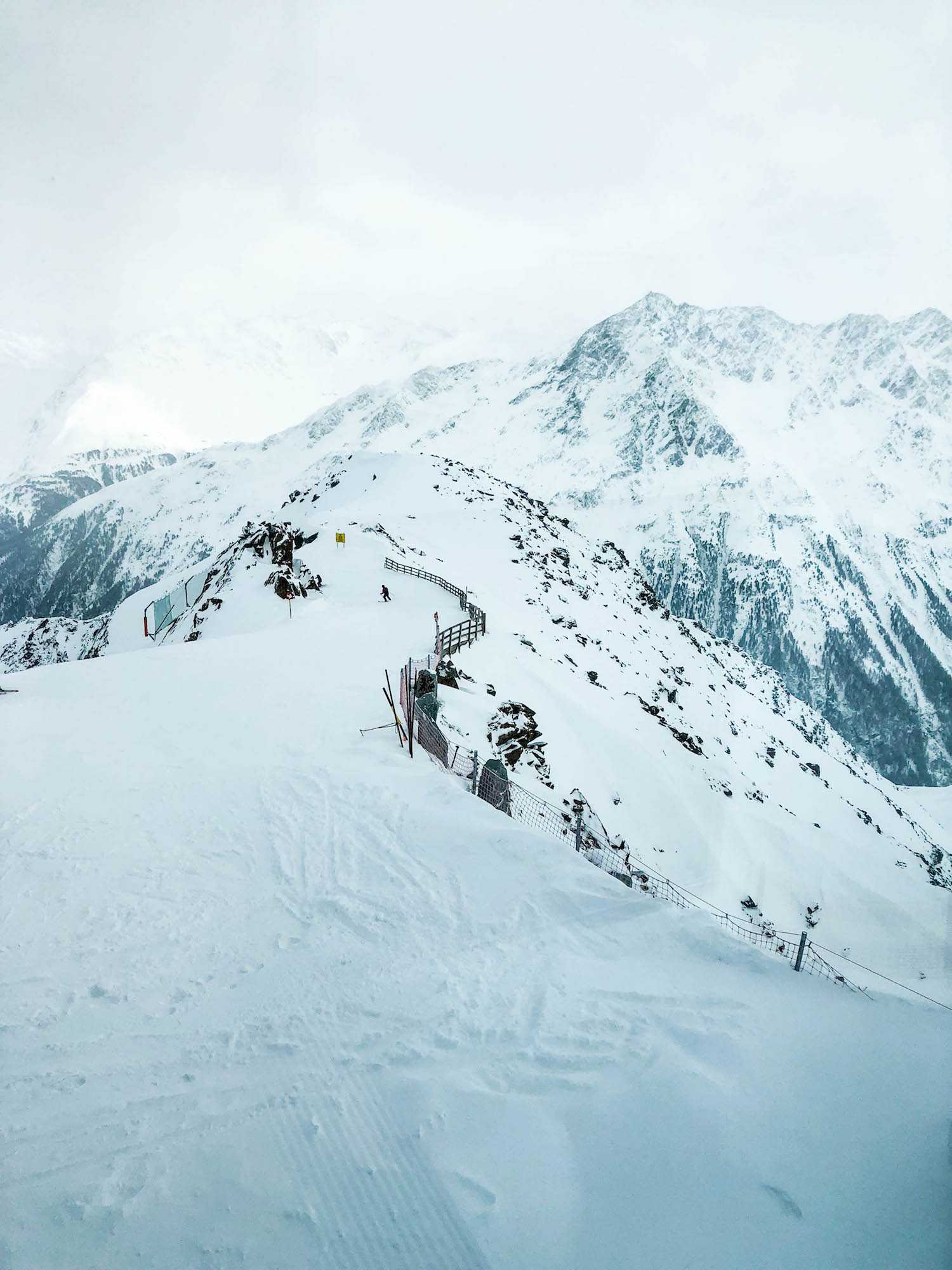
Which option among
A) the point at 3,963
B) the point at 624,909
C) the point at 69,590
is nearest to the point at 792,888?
the point at 624,909

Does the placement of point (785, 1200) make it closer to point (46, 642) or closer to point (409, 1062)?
point (409, 1062)

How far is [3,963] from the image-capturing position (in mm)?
7176

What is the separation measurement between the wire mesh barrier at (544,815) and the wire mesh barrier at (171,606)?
945 inches

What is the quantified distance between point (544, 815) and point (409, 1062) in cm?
766

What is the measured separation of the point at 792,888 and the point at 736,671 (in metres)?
39.4

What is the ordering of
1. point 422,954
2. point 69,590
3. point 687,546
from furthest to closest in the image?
point 69,590, point 687,546, point 422,954

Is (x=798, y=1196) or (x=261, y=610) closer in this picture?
(x=798, y=1196)

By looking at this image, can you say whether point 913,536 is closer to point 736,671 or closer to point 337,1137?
point 736,671

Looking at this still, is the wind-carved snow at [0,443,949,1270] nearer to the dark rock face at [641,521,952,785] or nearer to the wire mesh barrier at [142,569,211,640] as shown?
the wire mesh barrier at [142,569,211,640]

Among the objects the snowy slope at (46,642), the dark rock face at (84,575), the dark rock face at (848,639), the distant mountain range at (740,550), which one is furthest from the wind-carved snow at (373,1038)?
the dark rock face at (84,575)

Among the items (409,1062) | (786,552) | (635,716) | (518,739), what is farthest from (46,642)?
(786,552)

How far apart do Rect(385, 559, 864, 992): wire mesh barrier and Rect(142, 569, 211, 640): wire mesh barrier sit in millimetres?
23995

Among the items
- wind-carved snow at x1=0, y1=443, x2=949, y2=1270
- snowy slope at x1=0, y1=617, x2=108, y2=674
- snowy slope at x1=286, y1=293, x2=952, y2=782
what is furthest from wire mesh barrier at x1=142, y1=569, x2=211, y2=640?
snowy slope at x1=286, y1=293, x2=952, y2=782

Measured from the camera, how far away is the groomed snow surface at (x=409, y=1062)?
15.4 feet
